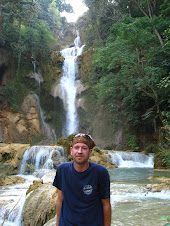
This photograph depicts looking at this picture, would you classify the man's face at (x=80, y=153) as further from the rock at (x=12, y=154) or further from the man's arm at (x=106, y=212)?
the rock at (x=12, y=154)

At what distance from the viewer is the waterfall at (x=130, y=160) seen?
15.2 metres

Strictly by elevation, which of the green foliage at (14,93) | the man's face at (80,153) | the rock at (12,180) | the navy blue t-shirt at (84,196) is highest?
the green foliage at (14,93)

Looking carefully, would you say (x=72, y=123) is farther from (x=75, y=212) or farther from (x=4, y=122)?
(x=75, y=212)

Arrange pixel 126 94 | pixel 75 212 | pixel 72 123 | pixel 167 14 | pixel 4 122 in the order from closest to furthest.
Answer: pixel 75 212, pixel 167 14, pixel 126 94, pixel 4 122, pixel 72 123

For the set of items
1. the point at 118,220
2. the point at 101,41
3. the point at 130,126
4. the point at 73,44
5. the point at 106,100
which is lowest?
→ the point at 118,220

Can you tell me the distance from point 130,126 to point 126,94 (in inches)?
122

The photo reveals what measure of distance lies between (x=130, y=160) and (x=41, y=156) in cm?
610

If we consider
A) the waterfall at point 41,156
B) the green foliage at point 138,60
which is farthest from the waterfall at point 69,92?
the waterfall at point 41,156

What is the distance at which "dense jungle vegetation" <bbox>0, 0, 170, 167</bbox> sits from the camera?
45.2 feet

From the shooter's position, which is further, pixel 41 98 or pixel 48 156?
pixel 41 98

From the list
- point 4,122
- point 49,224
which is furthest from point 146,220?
point 4,122

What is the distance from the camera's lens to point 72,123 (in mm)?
23844

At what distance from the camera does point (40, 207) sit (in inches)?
189

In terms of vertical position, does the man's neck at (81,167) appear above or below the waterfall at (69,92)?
below
